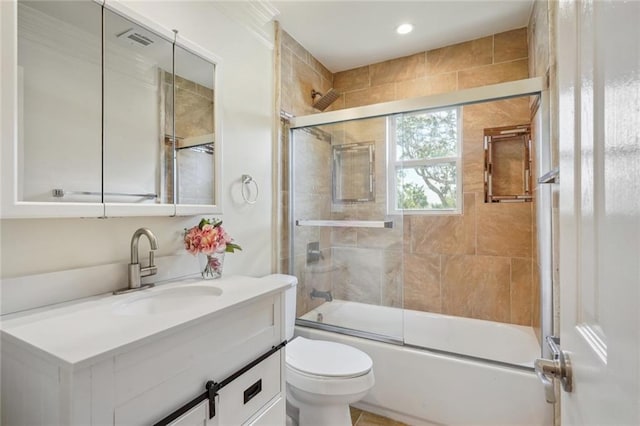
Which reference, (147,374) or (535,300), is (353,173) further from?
(147,374)

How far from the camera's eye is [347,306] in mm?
2461

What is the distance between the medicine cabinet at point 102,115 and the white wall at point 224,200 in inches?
4.3

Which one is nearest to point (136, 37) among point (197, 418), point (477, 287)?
point (197, 418)

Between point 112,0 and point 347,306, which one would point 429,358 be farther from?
point 112,0

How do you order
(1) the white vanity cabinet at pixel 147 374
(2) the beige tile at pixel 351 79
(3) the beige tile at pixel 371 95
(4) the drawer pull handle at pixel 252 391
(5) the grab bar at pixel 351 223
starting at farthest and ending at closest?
(2) the beige tile at pixel 351 79, (3) the beige tile at pixel 371 95, (5) the grab bar at pixel 351 223, (4) the drawer pull handle at pixel 252 391, (1) the white vanity cabinet at pixel 147 374

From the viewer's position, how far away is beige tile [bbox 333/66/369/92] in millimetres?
2846

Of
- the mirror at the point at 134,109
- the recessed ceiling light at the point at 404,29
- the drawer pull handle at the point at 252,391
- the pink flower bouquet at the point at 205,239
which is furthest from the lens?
the recessed ceiling light at the point at 404,29

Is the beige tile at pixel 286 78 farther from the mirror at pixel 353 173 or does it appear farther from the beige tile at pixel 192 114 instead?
the beige tile at pixel 192 114

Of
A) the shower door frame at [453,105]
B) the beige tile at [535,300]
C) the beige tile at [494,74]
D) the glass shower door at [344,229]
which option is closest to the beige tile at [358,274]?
the glass shower door at [344,229]

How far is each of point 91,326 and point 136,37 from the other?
1.09 m

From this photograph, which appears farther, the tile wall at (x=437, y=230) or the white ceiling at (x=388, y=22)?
the tile wall at (x=437, y=230)

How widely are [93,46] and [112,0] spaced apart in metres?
0.18

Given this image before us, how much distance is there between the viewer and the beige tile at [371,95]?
2729 mm

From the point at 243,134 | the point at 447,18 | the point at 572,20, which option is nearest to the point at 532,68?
the point at 447,18
